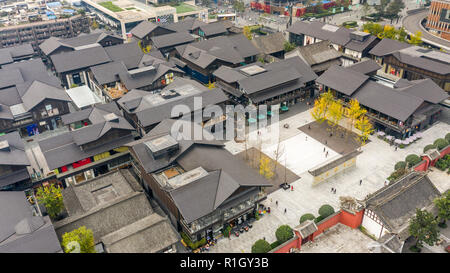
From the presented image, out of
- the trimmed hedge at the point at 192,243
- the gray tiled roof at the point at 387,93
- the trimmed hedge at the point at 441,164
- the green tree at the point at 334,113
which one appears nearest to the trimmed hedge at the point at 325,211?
the trimmed hedge at the point at 192,243

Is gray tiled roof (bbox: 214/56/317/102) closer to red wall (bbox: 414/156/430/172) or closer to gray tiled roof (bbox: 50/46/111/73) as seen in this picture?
red wall (bbox: 414/156/430/172)

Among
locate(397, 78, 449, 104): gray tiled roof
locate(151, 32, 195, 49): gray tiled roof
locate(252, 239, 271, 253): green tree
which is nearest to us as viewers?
locate(252, 239, 271, 253): green tree

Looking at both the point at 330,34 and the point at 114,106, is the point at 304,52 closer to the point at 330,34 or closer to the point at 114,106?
the point at 330,34

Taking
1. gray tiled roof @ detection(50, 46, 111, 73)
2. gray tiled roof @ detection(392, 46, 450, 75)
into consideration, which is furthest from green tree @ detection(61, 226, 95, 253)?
gray tiled roof @ detection(392, 46, 450, 75)

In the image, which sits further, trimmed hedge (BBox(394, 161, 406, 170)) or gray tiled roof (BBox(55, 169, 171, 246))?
trimmed hedge (BBox(394, 161, 406, 170))

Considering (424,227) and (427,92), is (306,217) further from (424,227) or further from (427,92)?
(427,92)

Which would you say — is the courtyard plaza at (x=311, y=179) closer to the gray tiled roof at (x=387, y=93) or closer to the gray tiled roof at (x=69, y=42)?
the gray tiled roof at (x=387, y=93)
